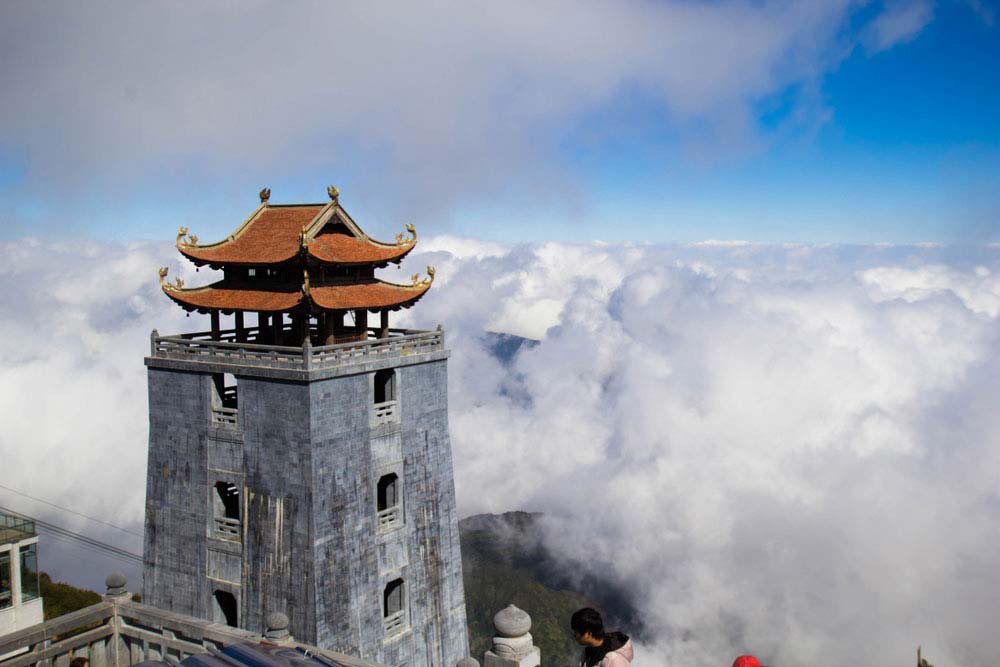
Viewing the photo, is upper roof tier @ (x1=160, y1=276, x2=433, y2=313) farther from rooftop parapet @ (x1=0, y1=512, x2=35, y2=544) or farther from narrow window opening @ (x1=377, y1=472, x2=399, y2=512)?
rooftop parapet @ (x1=0, y1=512, x2=35, y2=544)

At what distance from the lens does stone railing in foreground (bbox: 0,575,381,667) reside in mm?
22688

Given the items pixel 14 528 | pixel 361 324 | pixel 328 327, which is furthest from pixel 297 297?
pixel 14 528

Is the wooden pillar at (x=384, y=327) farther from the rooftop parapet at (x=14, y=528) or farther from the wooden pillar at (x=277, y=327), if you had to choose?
the rooftop parapet at (x=14, y=528)

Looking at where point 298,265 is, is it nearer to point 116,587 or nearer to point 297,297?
point 297,297

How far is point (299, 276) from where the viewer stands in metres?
32.5

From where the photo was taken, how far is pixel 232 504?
1446 inches

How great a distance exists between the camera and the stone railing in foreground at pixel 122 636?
74.4 feet

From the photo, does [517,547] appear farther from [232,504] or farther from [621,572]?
[232,504]

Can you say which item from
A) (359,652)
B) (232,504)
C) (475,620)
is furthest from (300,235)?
(475,620)

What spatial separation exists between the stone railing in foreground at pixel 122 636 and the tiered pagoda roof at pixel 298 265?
11.3 metres

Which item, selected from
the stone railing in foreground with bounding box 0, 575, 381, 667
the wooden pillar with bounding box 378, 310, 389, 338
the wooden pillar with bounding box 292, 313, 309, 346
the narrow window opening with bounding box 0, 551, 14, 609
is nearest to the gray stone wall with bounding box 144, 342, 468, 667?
the wooden pillar with bounding box 292, 313, 309, 346

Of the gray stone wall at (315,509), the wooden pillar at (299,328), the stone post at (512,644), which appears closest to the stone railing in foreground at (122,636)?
the gray stone wall at (315,509)

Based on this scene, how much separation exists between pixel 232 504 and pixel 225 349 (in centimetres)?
833

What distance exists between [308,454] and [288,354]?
3635 millimetres
